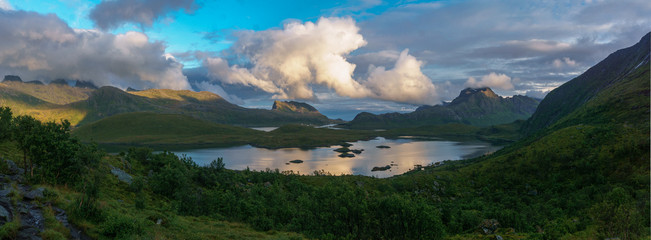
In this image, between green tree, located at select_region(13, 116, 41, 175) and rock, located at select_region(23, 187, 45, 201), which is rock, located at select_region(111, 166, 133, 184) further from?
rock, located at select_region(23, 187, 45, 201)

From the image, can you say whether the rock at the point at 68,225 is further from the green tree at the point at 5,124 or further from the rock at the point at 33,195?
the green tree at the point at 5,124

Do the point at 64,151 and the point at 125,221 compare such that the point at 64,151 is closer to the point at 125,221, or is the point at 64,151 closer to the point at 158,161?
the point at 125,221

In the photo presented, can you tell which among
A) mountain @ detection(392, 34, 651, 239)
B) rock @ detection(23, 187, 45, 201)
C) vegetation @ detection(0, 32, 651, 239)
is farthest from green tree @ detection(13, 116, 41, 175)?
mountain @ detection(392, 34, 651, 239)

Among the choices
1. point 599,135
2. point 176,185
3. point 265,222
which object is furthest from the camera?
point 599,135

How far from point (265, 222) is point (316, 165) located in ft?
500

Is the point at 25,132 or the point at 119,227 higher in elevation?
the point at 25,132

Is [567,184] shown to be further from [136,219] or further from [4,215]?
[4,215]

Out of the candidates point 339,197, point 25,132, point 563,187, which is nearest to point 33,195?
point 25,132

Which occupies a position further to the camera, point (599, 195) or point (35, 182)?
point (599, 195)

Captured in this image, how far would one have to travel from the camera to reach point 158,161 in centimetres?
6538

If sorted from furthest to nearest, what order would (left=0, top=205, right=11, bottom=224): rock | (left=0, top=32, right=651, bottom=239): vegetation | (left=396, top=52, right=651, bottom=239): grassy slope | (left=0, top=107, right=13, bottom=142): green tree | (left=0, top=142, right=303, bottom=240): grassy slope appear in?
(left=396, top=52, right=651, bottom=239): grassy slope → (left=0, top=107, right=13, bottom=142): green tree → (left=0, top=32, right=651, bottom=239): vegetation → (left=0, top=142, right=303, bottom=240): grassy slope → (left=0, top=205, right=11, bottom=224): rock

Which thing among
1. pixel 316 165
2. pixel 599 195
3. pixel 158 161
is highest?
pixel 158 161

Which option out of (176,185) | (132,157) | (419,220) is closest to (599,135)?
(419,220)

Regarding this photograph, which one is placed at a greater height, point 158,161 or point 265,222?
point 158,161
